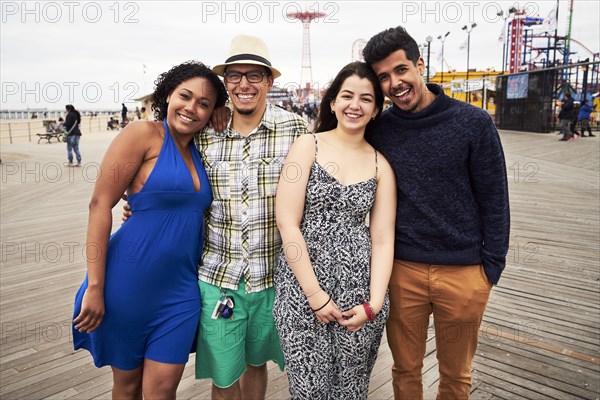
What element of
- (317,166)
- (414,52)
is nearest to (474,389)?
(317,166)

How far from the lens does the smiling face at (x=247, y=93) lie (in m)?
2.16

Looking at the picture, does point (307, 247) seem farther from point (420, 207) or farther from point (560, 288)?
point (560, 288)

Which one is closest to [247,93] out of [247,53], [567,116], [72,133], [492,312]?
[247,53]

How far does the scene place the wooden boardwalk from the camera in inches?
115

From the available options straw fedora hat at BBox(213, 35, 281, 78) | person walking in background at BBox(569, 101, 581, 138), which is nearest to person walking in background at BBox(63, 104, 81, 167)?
straw fedora hat at BBox(213, 35, 281, 78)

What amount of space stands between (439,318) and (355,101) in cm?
111

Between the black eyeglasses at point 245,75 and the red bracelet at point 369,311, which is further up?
the black eyeglasses at point 245,75

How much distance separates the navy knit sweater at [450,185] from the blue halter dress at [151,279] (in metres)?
0.98

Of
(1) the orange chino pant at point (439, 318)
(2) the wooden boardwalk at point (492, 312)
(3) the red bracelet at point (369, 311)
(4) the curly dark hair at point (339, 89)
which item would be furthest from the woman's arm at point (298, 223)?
(2) the wooden boardwalk at point (492, 312)

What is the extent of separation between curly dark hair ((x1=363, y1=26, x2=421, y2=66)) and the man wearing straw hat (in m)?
0.50

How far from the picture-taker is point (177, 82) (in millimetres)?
2145

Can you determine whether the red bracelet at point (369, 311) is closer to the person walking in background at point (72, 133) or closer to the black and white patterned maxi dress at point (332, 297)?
the black and white patterned maxi dress at point (332, 297)

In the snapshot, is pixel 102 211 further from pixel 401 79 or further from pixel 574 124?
pixel 574 124

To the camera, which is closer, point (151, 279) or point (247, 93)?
point (151, 279)
